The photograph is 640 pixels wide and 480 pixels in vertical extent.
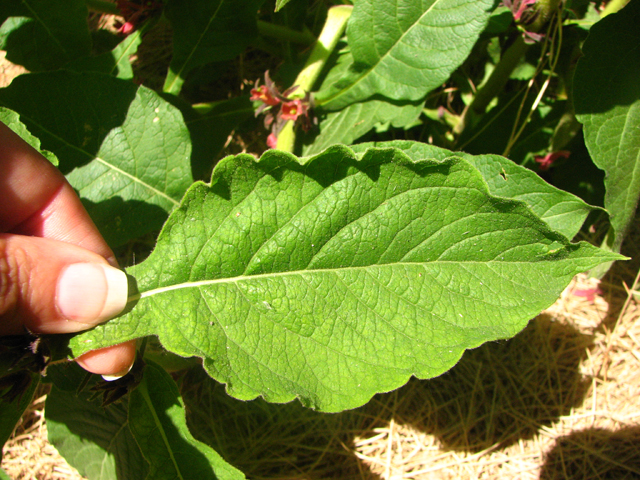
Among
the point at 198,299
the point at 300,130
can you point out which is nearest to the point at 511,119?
the point at 300,130

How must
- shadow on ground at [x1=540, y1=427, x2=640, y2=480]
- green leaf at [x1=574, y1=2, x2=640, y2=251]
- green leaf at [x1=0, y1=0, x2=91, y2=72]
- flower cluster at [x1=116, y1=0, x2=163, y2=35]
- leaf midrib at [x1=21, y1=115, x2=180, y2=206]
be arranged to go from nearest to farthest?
1. green leaf at [x1=574, y1=2, x2=640, y2=251]
2. leaf midrib at [x1=21, y1=115, x2=180, y2=206]
3. green leaf at [x1=0, y1=0, x2=91, y2=72]
4. flower cluster at [x1=116, y1=0, x2=163, y2=35]
5. shadow on ground at [x1=540, y1=427, x2=640, y2=480]

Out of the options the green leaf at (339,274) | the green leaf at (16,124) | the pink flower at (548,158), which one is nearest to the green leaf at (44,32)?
the green leaf at (16,124)

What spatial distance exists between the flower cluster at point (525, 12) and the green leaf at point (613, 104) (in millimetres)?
187

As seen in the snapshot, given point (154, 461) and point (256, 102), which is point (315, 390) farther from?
point (256, 102)

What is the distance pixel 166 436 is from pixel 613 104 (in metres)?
1.23

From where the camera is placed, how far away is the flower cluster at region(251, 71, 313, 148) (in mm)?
1196

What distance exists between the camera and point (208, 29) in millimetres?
1296

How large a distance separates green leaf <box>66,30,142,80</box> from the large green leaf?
2.92 feet

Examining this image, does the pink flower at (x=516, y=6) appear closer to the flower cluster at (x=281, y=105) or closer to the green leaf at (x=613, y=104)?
the green leaf at (x=613, y=104)

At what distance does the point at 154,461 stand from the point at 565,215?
100 centimetres

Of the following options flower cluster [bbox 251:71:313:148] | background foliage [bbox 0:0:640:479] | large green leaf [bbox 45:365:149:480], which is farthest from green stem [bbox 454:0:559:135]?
large green leaf [bbox 45:365:149:480]

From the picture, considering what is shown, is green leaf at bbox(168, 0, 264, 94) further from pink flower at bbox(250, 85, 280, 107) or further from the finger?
the finger

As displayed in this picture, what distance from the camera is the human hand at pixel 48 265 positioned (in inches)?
31.7

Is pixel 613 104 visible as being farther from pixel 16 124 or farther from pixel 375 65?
pixel 16 124
